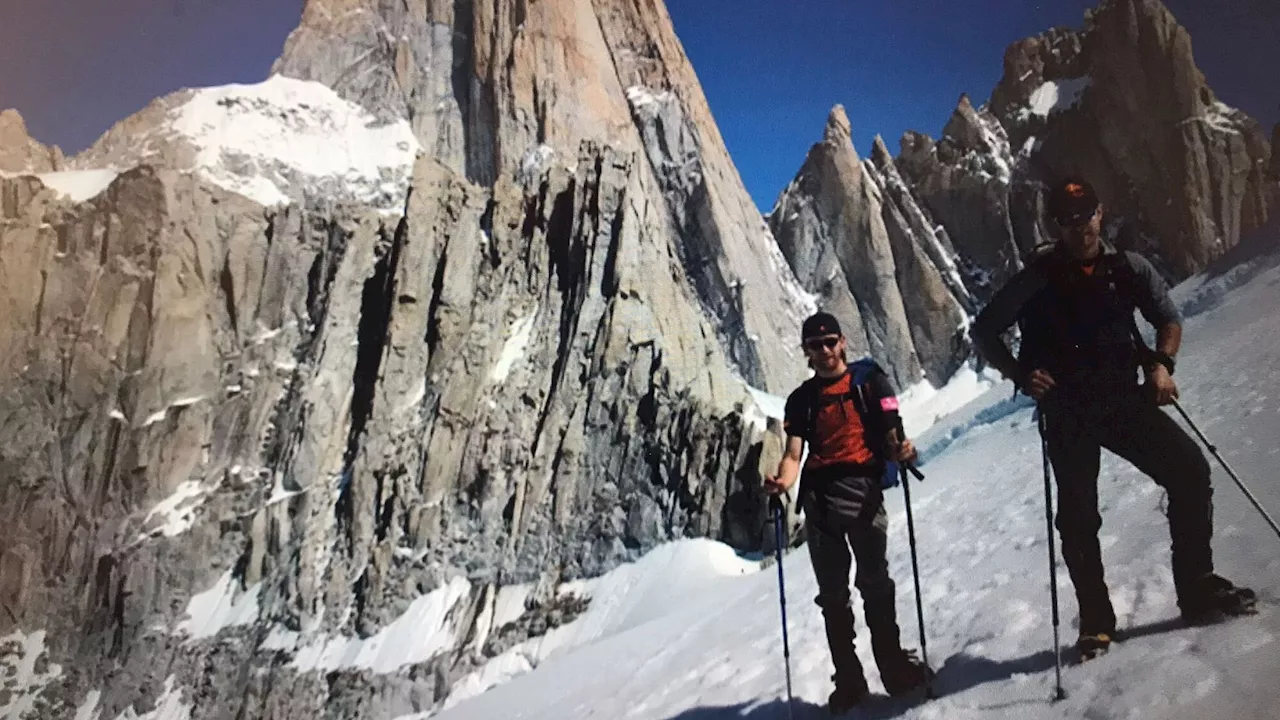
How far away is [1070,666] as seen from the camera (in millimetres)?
3531

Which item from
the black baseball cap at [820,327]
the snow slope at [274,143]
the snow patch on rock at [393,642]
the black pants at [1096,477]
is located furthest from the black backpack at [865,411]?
the snow slope at [274,143]

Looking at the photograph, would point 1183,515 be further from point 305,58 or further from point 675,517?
point 305,58

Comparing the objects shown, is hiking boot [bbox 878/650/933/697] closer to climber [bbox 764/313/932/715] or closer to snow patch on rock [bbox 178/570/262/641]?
climber [bbox 764/313/932/715]

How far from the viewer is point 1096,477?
3570 mm

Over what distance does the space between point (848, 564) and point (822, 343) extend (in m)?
1.38

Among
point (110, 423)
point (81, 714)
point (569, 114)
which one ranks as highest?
point (569, 114)

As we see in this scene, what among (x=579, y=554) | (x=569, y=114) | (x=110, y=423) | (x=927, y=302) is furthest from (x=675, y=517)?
(x=110, y=423)

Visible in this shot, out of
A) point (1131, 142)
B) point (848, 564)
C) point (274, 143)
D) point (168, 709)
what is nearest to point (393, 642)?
point (168, 709)

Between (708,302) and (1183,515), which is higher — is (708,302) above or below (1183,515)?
above

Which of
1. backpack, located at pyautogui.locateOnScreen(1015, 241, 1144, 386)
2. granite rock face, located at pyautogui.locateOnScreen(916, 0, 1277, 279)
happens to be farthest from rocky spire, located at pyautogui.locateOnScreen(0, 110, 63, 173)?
granite rock face, located at pyautogui.locateOnScreen(916, 0, 1277, 279)

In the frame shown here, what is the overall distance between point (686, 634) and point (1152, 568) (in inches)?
280

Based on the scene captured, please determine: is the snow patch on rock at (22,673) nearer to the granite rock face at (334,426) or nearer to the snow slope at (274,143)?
the granite rock face at (334,426)

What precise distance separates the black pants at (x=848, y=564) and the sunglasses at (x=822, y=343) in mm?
815

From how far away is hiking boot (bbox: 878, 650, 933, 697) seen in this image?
4055 millimetres
